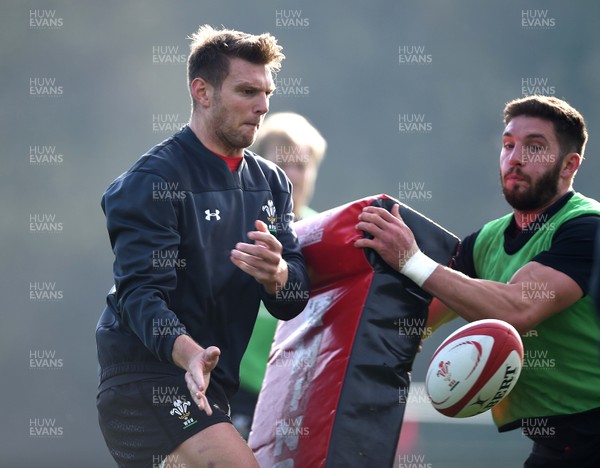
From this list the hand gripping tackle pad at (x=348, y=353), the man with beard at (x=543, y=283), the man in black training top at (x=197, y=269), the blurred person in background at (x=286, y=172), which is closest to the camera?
the man in black training top at (x=197, y=269)

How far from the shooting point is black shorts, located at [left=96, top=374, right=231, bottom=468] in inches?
128

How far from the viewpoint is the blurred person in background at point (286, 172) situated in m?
5.20

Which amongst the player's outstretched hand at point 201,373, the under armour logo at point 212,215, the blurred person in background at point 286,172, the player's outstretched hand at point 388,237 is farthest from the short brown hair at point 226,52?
the blurred person in background at point 286,172

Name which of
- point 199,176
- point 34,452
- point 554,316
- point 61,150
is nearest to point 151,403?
point 199,176

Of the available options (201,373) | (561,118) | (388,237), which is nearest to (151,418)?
(201,373)

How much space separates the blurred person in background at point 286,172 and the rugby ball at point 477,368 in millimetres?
1685

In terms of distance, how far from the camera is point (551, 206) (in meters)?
4.09

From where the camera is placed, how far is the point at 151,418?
3287 millimetres

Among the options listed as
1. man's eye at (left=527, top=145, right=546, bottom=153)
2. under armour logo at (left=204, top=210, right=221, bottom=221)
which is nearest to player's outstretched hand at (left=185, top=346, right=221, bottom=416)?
under armour logo at (left=204, top=210, right=221, bottom=221)

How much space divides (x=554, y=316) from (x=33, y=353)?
7.38 metres

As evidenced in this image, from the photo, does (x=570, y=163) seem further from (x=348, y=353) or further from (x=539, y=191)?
(x=348, y=353)

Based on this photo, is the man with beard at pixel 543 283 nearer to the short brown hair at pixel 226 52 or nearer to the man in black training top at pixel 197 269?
the man in black training top at pixel 197 269

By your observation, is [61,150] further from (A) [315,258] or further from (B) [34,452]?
(A) [315,258]

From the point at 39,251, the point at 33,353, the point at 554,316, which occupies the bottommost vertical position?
the point at 33,353
